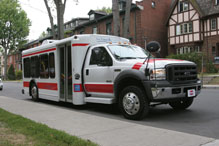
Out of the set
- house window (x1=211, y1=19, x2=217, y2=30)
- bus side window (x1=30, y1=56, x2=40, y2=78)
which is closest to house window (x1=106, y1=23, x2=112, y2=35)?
house window (x1=211, y1=19, x2=217, y2=30)

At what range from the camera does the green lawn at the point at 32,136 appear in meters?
4.03

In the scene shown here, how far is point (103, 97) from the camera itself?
7.29 meters

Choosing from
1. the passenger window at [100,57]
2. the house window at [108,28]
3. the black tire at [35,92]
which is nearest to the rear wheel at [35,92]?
the black tire at [35,92]

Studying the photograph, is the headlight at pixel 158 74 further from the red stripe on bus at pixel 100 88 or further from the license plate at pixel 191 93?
the red stripe on bus at pixel 100 88

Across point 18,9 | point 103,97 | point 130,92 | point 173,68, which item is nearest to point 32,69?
point 103,97

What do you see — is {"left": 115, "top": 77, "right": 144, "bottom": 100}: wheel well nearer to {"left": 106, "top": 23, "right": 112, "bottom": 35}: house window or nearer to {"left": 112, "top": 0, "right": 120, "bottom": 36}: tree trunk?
{"left": 112, "top": 0, "right": 120, "bottom": 36}: tree trunk

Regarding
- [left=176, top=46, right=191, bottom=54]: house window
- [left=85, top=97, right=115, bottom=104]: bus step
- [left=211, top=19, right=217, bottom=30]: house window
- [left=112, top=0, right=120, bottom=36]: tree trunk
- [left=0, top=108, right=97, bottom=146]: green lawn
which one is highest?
[left=211, top=19, right=217, bottom=30]: house window

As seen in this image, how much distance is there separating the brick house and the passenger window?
2496 cm

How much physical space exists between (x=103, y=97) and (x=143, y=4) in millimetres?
27222

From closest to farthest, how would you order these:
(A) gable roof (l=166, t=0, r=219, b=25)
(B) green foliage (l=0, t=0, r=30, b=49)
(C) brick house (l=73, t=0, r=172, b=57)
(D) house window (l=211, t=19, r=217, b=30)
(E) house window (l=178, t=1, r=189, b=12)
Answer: (A) gable roof (l=166, t=0, r=219, b=25), (D) house window (l=211, t=19, r=217, b=30), (E) house window (l=178, t=1, r=189, b=12), (C) brick house (l=73, t=0, r=172, b=57), (B) green foliage (l=0, t=0, r=30, b=49)

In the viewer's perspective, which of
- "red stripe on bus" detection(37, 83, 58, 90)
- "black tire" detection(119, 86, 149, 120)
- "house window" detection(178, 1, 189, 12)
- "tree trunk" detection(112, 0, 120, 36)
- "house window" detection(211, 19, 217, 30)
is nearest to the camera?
"black tire" detection(119, 86, 149, 120)

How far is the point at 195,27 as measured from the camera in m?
29.5

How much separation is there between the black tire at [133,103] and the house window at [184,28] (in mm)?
26438

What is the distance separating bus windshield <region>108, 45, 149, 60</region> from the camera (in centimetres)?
703
